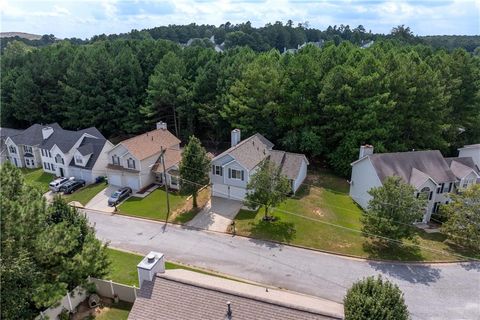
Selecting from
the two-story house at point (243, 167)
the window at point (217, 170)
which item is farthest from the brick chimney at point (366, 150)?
the window at point (217, 170)

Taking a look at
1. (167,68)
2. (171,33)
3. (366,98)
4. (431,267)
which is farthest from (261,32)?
(431,267)

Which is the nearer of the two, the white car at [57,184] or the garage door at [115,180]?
the garage door at [115,180]

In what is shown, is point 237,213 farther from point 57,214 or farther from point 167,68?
point 167,68

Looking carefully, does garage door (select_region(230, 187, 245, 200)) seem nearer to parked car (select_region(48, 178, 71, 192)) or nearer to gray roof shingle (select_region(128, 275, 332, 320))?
gray roof shingle (select_region(128, 275, 332, 320))

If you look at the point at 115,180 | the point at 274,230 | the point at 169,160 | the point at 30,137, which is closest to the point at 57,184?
the point at 115,180

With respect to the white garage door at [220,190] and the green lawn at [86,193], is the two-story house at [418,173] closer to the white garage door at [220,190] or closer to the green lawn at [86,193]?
the white garage door at [220,190]

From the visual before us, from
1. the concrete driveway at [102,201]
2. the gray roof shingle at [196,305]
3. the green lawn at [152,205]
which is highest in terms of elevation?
the gray roof shingle at [196,305]

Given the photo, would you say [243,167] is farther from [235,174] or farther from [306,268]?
[306,268]
